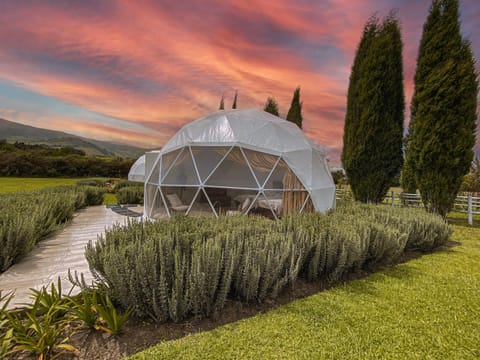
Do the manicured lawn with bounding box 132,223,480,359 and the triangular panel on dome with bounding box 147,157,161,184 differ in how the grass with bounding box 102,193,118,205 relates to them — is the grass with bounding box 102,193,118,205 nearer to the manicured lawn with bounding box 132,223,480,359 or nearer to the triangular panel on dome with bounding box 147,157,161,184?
the triangular panel on dome with bounding box 147,157,161,184

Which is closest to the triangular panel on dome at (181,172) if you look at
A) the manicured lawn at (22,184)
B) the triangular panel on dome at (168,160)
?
the triangular panel on dome at (168,160)

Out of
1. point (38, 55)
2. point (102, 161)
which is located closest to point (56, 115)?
point (38, 55)

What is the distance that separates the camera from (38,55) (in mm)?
9195

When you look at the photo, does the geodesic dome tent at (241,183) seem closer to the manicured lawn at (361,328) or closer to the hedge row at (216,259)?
the hedge row at (216,259)

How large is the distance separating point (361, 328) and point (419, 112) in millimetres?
12628

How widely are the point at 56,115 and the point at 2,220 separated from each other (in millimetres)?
12296

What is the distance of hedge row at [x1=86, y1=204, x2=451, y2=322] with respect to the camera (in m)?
2.72

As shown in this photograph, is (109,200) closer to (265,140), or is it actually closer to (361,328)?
(265,140)

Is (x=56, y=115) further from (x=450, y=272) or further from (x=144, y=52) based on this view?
(x=450, y=272)

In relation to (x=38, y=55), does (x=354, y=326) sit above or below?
below

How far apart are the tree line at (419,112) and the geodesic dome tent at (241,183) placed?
223 inches

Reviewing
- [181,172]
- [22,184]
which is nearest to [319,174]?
[181,172]

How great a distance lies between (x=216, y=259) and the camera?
2912 millimetres

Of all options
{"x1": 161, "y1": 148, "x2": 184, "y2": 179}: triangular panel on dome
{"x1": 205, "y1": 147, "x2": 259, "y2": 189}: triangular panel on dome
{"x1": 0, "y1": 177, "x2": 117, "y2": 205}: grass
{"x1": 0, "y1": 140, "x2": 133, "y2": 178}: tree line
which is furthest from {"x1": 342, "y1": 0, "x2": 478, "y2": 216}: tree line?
{"x1": 0, "y1": 140, "x2": 133, "y2": 178}: tree line
